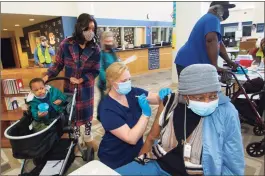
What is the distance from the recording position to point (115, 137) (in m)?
1.34

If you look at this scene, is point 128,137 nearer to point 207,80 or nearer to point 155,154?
point 155,154

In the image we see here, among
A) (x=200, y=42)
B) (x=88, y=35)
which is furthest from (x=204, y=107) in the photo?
(x=88, y=35)

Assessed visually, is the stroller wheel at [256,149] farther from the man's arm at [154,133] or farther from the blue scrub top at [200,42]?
the man's arm at [154,133]

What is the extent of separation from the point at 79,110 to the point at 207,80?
1491 mm

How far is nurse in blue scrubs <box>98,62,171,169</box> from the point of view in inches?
48.9

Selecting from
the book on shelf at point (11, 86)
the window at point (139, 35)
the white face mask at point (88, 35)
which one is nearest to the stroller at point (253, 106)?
the white face mask at point (88, 35)

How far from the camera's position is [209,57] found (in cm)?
187

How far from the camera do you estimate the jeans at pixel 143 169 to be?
1.16 metres

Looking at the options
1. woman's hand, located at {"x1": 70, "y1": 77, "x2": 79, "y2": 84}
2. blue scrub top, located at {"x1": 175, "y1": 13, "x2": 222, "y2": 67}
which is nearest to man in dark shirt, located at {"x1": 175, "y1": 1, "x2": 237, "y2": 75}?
blue scrub top, located at {"x1": 175, "y1": 13, "x2": 222, "y2": 67}

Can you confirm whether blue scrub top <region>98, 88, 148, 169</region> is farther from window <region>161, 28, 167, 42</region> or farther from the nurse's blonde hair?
window <region>161, 28, 167, 42</region>

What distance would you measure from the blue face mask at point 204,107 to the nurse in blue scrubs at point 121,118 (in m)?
0.27

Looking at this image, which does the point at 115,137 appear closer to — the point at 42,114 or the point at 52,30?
the point at 42,114

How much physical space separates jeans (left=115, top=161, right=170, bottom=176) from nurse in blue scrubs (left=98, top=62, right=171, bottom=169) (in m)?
0.14

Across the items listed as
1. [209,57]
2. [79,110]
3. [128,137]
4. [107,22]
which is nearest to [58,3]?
[107,22]
